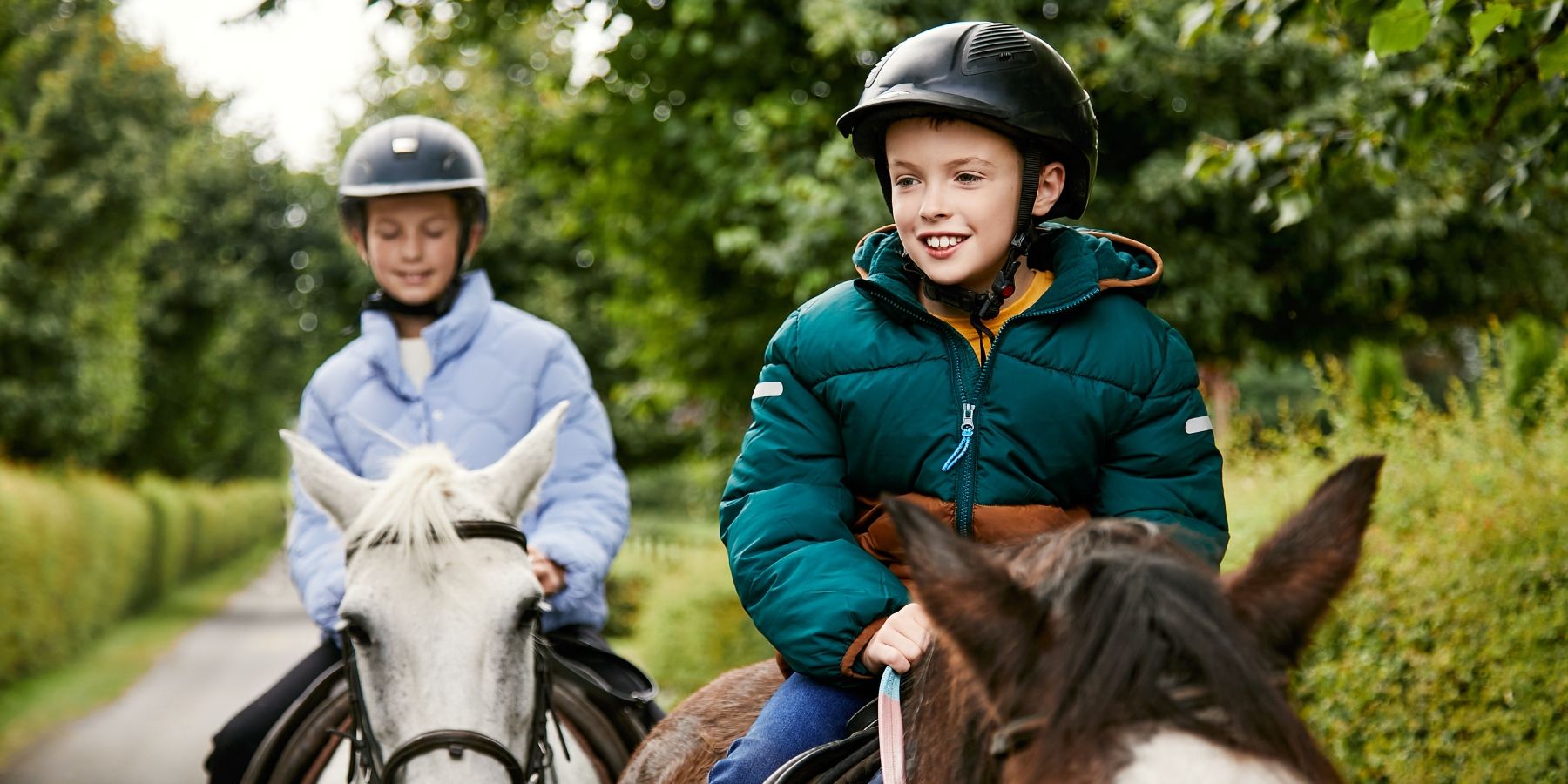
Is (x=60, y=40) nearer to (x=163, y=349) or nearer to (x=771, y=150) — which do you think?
(x=163, y=349)

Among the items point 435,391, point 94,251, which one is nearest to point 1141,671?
point 435,391

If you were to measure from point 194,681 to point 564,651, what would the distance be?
47.8 ft

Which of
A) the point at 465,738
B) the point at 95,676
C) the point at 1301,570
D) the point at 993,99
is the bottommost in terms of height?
the point at 95,676

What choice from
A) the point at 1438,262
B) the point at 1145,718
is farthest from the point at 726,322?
the point at 1145,718

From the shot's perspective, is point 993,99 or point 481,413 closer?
point 993,99

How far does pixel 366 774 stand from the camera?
343cm

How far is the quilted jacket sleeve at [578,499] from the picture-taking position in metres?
4.27

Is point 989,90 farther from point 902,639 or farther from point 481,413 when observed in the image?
point 481,413

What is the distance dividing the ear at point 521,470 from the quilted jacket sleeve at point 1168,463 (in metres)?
1.71

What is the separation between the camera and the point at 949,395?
2.62 m

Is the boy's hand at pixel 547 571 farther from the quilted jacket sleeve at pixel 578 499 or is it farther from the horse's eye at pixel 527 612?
the horse's eye at pixel 527 612

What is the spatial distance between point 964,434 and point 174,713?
1440 cm

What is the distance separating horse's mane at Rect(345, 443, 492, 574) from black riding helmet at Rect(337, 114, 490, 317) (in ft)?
4.48

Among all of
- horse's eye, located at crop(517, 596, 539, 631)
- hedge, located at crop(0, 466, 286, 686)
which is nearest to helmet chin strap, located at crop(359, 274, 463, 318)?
horse's eye, located at crop(517, 596, 539, 631)
